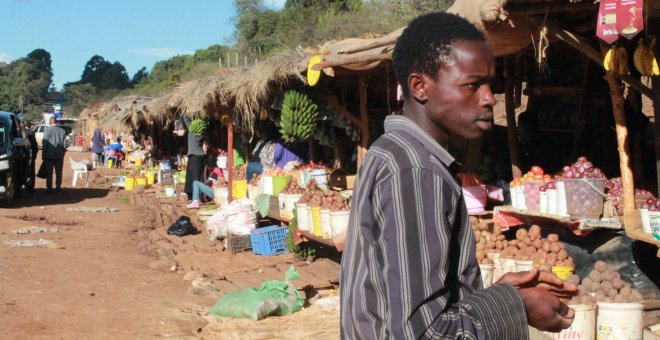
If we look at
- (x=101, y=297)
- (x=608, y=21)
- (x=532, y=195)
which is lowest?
(x=101, y=297)

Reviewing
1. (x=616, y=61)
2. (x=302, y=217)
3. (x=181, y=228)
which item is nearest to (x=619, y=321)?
(x=616, y=61)

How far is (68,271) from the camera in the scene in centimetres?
946

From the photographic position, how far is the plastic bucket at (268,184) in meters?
11.0

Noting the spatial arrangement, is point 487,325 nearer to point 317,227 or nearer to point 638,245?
point 638,245

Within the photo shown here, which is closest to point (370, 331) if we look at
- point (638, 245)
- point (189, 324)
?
point (638, 245)

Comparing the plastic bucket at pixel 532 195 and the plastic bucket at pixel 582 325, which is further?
the plastic bucket at pixel 532 195

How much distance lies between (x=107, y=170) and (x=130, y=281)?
18502mm

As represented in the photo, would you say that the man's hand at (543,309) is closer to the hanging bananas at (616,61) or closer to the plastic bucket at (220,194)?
the hanging bananas at (616,61)

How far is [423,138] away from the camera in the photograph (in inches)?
64.9

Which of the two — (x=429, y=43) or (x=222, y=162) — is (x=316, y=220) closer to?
(x=429, y=43)

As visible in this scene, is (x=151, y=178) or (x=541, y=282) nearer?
(x=541, y=282)

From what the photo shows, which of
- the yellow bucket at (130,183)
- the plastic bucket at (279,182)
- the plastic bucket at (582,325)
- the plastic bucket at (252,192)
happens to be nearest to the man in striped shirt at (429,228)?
the plastic bucket at (582,325)

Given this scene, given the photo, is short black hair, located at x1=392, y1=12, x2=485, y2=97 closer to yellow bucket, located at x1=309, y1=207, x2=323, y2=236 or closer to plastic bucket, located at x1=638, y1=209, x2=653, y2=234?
plastic bucket, located at x1=638, y1=209, x2=653, y2=234

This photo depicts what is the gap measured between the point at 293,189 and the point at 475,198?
3580 millimetres
